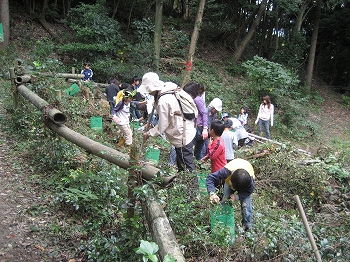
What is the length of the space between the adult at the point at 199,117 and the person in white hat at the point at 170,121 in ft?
3.06

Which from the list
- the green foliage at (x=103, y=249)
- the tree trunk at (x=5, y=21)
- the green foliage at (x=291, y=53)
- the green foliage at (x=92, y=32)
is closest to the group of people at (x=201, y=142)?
the green foliage at (x=103, y=249)

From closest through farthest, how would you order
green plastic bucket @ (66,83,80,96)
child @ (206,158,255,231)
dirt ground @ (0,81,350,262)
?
dirt ground @ (0,81,350,262) → child @ (206,158,255,231) → green plastic bucket @ (66,83,80,96)

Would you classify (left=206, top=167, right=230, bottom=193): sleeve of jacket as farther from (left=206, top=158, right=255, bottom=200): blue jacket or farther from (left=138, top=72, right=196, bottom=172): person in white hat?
(left=138, top=72, right=196, bottom=172): person in white hat

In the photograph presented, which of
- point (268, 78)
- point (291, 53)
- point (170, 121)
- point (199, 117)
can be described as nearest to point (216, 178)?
point (170, 121)

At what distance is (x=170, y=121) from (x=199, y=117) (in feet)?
5.36

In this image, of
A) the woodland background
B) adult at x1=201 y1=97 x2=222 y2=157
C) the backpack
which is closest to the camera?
the woodland background

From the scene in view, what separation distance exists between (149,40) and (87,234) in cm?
1492

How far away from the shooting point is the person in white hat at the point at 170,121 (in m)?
4.82

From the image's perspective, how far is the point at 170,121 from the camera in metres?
4.96

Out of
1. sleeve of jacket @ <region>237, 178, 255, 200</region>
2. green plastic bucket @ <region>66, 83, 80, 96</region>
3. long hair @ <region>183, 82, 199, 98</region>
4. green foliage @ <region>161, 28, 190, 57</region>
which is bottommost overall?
sleeve of jacket @ <region>237, 178, 255, 200</region>

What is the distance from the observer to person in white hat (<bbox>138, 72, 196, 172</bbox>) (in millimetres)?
4820

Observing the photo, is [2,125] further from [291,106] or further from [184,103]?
[291,106]

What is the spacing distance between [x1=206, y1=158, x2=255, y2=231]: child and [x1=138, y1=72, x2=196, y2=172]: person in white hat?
0.93 m

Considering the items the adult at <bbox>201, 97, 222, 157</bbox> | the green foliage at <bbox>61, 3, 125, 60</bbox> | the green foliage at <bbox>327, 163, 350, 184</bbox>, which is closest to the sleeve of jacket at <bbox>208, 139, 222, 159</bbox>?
the adult at <bbox>201, 97, 222, 157</bbox>
